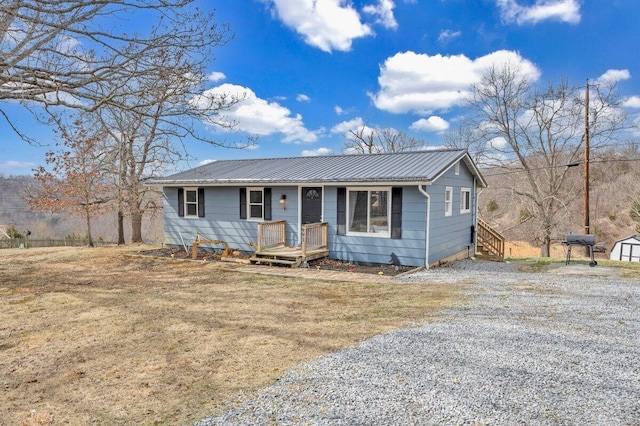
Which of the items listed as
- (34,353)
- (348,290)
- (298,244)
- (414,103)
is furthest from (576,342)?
(414,103)

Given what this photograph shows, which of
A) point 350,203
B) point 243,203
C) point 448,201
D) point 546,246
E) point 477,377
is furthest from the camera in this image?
point 546,246

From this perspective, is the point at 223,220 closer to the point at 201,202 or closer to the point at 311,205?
the point at 201,202

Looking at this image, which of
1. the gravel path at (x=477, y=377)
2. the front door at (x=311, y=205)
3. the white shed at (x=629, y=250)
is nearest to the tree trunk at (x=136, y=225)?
the front door at (x=311, y=205)

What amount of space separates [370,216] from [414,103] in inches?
773

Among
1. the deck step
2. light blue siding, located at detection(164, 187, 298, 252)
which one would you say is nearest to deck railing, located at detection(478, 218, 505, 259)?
light blue siding, located at detection(164, 187, 298, 252)

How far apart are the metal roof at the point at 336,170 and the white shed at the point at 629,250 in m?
11.8

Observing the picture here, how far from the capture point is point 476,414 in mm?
2699

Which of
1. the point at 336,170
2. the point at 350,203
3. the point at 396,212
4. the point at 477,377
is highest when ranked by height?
the point at 336,170

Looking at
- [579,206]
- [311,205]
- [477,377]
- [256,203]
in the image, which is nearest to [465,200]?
[311,205]

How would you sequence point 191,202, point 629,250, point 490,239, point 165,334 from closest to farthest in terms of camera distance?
point 165,334 < point 191,202 < point 490,239 < point 629,250

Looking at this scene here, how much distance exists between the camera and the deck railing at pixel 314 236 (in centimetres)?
977

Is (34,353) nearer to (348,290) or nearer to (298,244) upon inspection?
(348,290)

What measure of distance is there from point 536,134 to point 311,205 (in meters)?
16.0

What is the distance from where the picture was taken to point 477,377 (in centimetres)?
330
